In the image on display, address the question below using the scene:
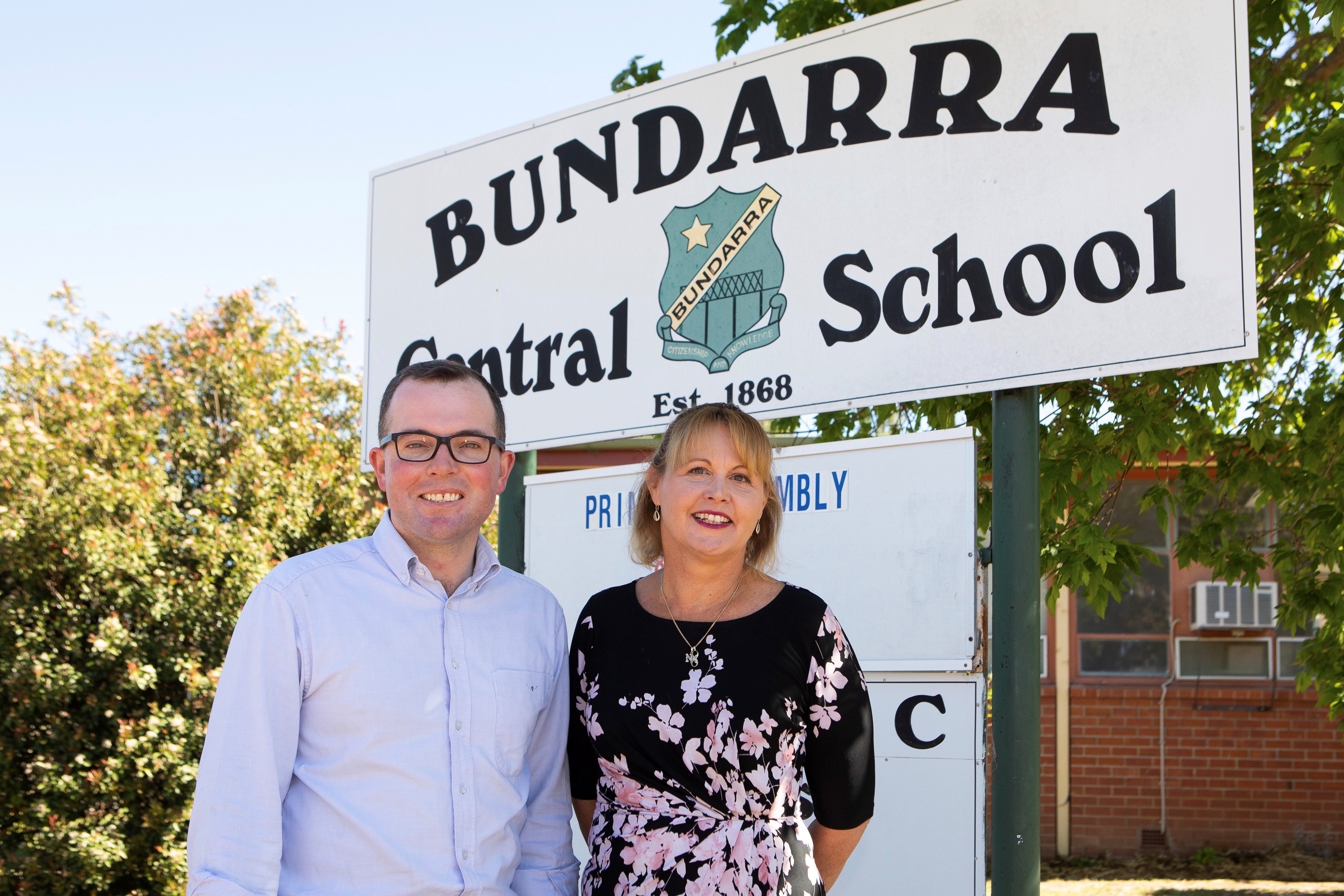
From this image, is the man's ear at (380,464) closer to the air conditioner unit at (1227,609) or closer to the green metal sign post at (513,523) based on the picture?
the green metal sign post at (513,523)

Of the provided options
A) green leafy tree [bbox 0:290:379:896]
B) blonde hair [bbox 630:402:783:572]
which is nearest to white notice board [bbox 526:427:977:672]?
blonde hair [bbox 630:402:783:572]

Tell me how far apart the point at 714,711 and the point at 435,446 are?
781 mm

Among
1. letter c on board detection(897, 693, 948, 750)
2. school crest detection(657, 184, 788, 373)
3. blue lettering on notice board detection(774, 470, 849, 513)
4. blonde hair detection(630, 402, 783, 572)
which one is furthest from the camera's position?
school crest detection(657, 184, 788, 373)

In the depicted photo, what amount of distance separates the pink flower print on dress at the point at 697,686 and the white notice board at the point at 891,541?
1313 millimetres

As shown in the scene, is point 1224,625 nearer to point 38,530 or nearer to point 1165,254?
point 1165,254

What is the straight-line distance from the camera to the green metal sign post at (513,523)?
4.74 m

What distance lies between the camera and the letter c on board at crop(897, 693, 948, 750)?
136 inches

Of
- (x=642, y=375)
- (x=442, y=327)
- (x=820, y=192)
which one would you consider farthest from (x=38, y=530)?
(x=820, y=192)

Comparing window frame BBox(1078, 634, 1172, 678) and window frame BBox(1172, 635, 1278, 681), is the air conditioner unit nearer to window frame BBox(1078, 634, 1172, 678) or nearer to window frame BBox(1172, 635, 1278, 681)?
window frame BBox(1172, 635, 1278, 681)

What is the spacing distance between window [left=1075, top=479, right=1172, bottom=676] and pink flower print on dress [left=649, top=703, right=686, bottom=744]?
900cm

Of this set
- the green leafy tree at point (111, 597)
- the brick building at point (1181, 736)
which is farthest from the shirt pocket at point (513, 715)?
the brick building at point (1181, 736)

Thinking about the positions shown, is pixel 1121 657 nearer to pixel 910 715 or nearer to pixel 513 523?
pixel 513 523

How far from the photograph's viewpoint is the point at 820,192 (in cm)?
398

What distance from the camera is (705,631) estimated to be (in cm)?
248
